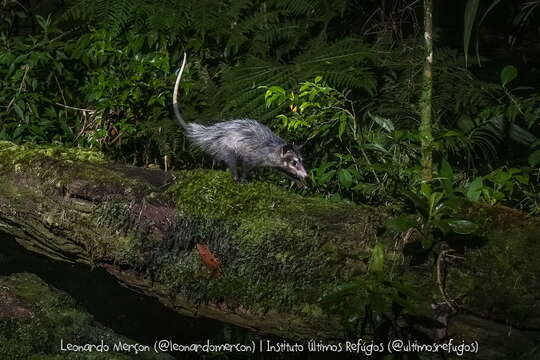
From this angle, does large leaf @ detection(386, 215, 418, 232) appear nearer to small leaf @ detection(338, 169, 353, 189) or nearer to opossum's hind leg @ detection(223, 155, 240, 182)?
small leaf @ detection(338, 169, 353, 189)

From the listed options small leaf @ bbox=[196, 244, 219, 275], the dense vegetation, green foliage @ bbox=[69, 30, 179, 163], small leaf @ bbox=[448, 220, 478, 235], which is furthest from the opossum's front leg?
small leaf @ bbox=[448, 220, 478, 235]

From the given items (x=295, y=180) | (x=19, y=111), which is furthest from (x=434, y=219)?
(x=19, y=111)

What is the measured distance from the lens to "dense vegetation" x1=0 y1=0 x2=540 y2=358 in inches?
138

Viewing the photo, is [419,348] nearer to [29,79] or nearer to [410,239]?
[410,239]

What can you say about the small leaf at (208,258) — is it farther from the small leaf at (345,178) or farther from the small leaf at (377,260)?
the small leaf at (345,178)

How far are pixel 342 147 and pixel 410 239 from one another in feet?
5.42

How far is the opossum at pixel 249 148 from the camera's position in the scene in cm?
425

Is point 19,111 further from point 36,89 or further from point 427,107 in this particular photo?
point 427,107

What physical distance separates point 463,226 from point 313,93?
1.43 m

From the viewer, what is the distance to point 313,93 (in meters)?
3.72

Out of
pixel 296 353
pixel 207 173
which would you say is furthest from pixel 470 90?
pixel 296 353

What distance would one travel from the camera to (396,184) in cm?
347

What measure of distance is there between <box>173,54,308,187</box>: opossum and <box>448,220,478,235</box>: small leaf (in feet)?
5.46

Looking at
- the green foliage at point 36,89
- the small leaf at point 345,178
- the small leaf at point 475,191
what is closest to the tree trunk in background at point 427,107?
the small leaf at point 475,191
